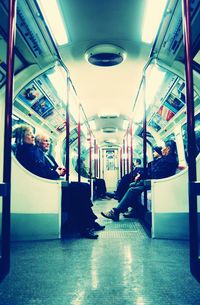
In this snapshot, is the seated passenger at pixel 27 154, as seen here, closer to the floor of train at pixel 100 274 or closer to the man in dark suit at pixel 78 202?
the man in dark suit at pixel 78 202

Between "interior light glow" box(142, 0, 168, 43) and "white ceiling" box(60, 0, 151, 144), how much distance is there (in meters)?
0.09

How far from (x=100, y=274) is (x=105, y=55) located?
3828mm

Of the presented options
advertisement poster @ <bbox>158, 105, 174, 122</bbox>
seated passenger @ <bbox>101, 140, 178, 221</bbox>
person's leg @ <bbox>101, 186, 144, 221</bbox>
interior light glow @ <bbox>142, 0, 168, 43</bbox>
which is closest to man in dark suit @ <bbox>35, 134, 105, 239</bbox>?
person's leg @ <bbox>101, 186, 144, 221</bbox>

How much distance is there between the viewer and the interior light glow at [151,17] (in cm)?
324

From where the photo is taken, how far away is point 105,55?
186 inches

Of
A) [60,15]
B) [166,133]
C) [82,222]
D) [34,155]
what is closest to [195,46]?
[60,15]

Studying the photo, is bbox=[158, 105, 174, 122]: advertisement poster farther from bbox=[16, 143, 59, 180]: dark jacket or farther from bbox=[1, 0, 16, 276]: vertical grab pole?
bbox=[1, 0, 16, 276]: vertical grab pole

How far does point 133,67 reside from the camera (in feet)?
17.7

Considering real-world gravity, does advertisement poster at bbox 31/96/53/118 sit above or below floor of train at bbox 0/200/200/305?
above

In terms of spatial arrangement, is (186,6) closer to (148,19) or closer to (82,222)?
(148,19)

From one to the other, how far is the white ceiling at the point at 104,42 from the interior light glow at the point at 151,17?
0.09 m

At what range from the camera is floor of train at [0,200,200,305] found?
175cm

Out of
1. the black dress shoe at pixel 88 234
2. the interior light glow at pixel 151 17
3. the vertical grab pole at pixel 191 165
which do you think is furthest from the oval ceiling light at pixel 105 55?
the vertical grab pole at pixel 191 165

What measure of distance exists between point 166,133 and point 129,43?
172 inches
